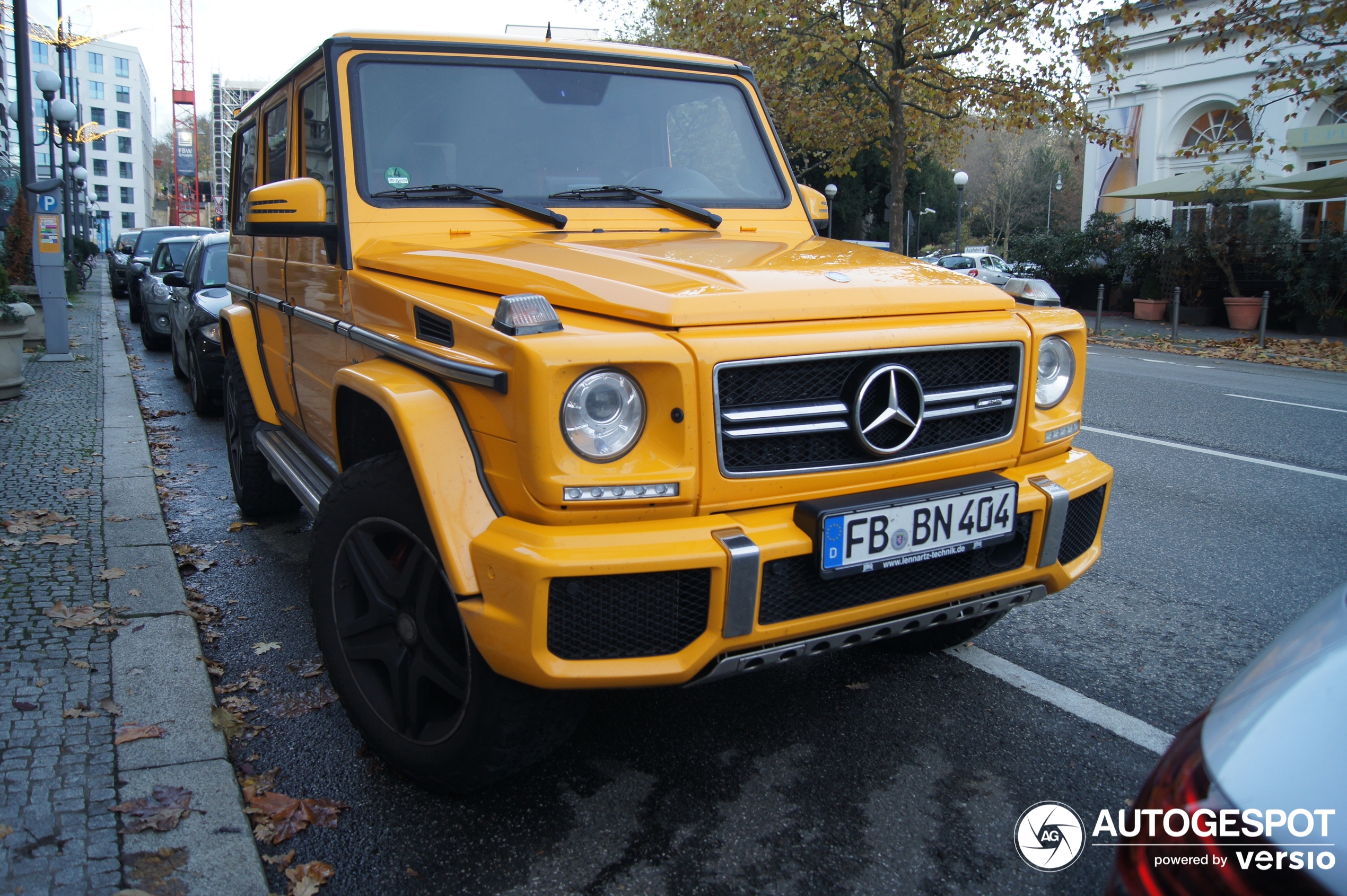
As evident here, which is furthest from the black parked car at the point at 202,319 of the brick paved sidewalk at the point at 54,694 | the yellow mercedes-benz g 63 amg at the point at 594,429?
the yellow mercedes-benz g 63 amg at the point at 594,429

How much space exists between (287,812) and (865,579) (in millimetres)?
1572

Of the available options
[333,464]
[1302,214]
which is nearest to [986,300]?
[333,464]

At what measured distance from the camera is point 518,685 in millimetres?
2289

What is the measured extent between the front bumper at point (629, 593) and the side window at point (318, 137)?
1.72 metres

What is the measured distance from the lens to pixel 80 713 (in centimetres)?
296

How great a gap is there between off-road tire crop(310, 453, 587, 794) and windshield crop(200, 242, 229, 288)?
7500mm

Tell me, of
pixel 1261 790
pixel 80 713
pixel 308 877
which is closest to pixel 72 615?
pixel 80 713

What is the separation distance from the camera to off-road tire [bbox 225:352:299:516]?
4.93m

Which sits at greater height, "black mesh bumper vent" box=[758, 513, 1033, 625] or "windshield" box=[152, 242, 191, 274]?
"windshield" box=[152, 242, 191, 274]

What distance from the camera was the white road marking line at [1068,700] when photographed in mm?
2957

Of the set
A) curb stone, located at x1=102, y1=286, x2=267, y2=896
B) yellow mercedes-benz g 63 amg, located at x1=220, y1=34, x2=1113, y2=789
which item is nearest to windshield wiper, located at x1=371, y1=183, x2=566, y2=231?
yellow mercedes-benz g 63 amg, located at x1=220, y1=34, x2=1113, y2=789

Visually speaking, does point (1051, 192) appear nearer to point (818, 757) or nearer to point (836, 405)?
point (818, 757)

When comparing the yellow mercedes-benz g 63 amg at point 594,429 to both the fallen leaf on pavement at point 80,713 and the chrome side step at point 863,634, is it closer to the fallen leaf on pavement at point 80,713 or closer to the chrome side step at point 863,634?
the chrome side step at point 863,634

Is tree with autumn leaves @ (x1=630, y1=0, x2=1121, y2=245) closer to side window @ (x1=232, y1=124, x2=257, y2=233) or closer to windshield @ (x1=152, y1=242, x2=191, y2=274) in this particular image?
windshield @ (x1=152, y1=242, x2=191, y2=274)
